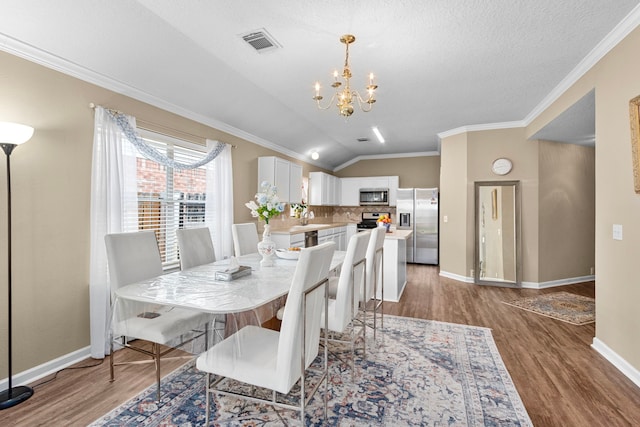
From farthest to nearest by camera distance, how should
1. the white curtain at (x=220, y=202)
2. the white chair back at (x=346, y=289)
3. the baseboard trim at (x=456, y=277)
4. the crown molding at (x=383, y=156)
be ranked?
the crown molding at (x=383, y=156) → the baseboard trim at (x=456, y=277) → the white curtain at (x=220, y=202) → the white chair back at (x=346, y=289)

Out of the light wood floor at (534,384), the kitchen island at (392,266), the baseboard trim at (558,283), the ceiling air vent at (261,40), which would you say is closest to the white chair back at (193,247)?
the light wood floor at (534,384)

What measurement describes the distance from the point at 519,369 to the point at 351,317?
4.70 ft

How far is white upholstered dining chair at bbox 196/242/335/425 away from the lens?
1476 mm

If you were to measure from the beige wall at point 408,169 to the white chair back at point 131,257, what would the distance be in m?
6.51

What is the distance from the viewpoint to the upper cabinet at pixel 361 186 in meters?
7.83

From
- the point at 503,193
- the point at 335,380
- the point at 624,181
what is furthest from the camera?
the point at 503,193

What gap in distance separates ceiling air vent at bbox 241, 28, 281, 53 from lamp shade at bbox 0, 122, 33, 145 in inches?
66.9

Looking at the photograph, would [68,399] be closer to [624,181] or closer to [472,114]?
[624,181]

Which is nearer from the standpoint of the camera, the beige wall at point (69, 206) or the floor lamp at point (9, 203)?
the floor lamp at point (9, 203)

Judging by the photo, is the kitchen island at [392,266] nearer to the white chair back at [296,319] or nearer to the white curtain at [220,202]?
the white curtain at [220,202]

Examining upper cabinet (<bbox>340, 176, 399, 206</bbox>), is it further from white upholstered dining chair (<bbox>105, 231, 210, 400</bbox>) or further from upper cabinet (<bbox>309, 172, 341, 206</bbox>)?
white upholstered dining chair (<bbox>105, 231, 210, 400</bbox>)

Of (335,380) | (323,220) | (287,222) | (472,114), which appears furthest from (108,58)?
(323,220)

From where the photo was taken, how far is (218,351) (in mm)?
1645

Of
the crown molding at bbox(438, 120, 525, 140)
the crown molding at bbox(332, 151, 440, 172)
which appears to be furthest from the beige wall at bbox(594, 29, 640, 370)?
the crown molding at bbox(332, 151, 440, 172)
